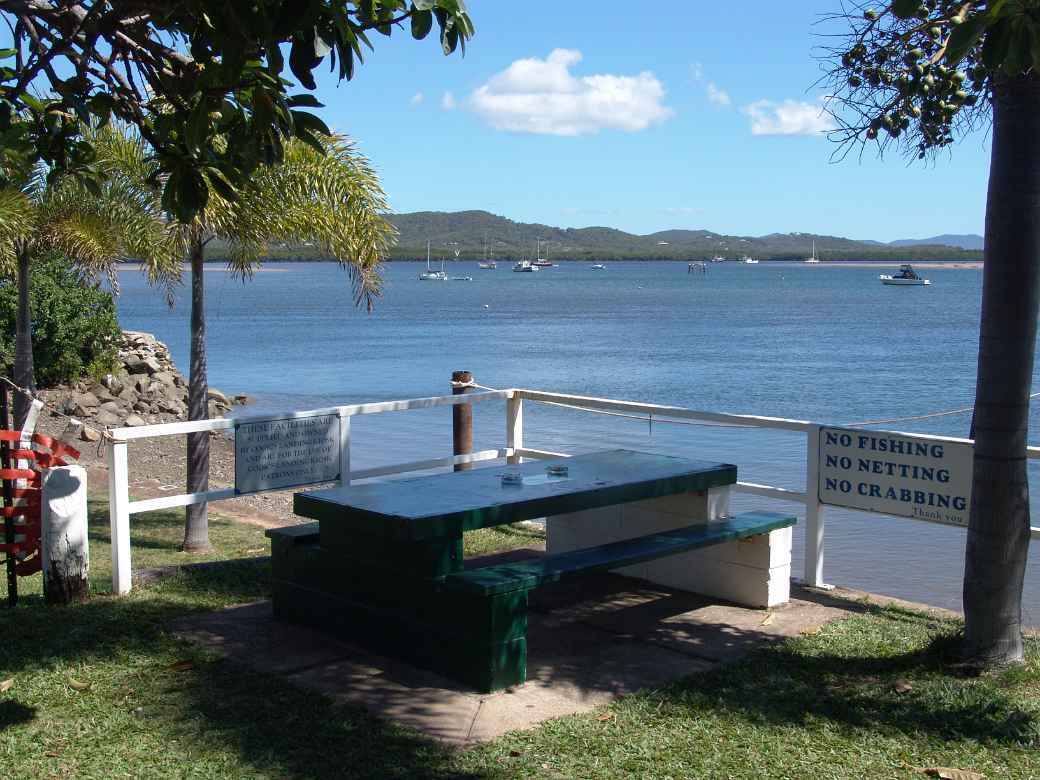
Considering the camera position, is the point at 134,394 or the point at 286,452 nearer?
the point at 286,452

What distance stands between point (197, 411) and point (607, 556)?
6.04 m

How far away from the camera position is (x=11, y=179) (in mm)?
7520

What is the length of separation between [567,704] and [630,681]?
50 cm

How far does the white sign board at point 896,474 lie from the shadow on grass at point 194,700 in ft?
13.1

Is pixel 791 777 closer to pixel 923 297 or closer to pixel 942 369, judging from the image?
pixel 942 369

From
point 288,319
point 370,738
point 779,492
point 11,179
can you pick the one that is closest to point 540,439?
point 779,492

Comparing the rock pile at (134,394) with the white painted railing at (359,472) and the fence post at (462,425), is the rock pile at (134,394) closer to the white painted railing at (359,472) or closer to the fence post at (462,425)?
the fence post at (462,425)

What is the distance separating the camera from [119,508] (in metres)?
7.74

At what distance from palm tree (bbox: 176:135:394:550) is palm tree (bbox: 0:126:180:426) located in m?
0.46

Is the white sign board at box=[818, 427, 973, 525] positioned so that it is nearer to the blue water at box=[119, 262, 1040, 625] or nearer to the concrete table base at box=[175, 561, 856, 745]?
the concrete table base at box=[175, 561, 856, 745]

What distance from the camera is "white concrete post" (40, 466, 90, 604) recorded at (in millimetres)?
7273

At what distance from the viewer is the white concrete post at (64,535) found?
7273 mm

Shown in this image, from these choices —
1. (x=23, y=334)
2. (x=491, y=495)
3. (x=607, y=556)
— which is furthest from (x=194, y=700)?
(x=23, y=334)

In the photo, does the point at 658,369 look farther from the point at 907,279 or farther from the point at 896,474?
the point at 907,279
